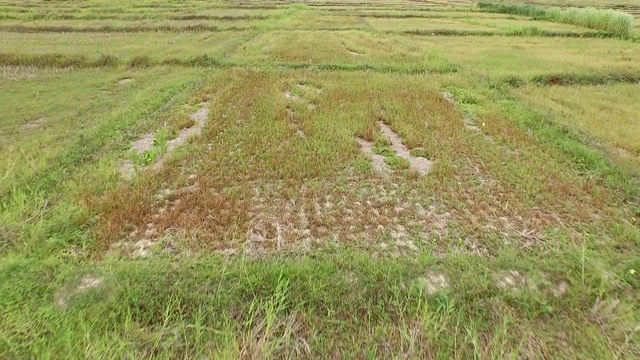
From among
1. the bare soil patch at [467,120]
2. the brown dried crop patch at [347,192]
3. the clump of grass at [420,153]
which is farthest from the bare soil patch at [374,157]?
the bare soil patch at [467,120]

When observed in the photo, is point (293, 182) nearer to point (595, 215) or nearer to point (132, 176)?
point (132, 176)

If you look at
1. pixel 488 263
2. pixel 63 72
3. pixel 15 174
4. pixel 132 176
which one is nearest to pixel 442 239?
pixel 488 263

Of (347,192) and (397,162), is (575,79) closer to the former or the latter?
(397,162)

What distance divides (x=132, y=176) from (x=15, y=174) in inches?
55.1

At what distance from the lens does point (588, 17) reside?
16000 mm

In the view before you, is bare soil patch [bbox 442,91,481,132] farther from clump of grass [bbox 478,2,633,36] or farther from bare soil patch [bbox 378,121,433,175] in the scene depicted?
clump of grass [bbox 478,2,633,36]

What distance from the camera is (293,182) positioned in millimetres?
4211

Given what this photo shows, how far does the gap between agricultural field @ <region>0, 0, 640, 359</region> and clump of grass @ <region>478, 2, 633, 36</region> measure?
888 cm

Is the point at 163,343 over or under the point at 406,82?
under

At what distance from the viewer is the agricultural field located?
2471 millimetres

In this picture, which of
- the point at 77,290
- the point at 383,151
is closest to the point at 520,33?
the point at 383,151

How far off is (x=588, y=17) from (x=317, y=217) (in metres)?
19.3

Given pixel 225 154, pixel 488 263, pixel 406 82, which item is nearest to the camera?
pixel 488 263

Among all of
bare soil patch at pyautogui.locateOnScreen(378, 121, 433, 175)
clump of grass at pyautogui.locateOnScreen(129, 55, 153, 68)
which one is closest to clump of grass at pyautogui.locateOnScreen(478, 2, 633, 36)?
bare soil patch at pyautogui.locateOnScreen(378, 121, 433, 175)
